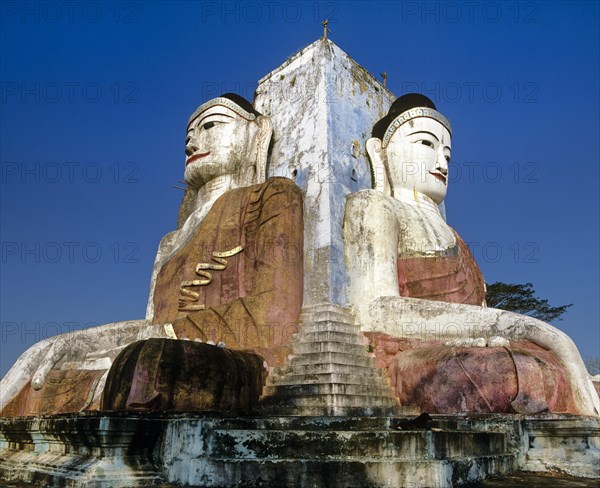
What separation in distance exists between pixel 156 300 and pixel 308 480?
540 cm

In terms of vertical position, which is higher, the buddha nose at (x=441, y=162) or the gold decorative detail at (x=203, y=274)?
the buddha nose at (x=441, y=162)

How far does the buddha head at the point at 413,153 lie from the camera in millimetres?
9172

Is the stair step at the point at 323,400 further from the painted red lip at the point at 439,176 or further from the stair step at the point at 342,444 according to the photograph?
the painted red lip at the point at 439,176

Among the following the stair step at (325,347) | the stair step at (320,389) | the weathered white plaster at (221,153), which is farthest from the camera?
the weathered white plaster at (221,153)

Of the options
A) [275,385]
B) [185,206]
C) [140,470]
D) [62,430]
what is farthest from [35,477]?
[185,206]

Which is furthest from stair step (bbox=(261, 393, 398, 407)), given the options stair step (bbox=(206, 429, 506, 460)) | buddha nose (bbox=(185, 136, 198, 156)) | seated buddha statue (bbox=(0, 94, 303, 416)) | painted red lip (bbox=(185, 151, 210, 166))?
buddha nose (bbox=(185, 136, 198, 156))

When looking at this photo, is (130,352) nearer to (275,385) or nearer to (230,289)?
(275,385)

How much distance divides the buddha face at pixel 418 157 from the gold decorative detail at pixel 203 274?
2779mm

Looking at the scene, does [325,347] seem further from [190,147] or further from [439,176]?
[190,147]

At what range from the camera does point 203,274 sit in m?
8.12

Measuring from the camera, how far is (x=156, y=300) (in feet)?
28.6

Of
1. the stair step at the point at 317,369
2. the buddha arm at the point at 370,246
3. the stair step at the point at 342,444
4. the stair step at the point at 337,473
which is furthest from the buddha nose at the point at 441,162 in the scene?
the stair step at the point at 337,473

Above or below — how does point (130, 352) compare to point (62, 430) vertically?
above

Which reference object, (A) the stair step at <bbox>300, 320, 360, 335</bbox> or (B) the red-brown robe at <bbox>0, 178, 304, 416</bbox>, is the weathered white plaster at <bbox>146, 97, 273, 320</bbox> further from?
(A) the stair step at <bbox>300, 320, 360, 335</bbox>
